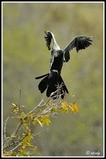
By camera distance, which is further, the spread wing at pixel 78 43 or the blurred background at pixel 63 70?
the blurred background at pixel 63 70

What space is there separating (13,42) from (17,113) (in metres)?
10.4

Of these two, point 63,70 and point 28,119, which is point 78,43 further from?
point 63,70

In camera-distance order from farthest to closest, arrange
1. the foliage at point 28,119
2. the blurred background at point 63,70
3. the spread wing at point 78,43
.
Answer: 1. the blurred background at point 63,70
2. the spread wing at point 78,43
3. the foliage at point 28,119

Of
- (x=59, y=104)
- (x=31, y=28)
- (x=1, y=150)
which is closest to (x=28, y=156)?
(x=1, y=150)

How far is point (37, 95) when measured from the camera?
12648mm

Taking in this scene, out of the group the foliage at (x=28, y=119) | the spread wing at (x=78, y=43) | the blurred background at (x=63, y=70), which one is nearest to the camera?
the foliage at (x=28, y=119)

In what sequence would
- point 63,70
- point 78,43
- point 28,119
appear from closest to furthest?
point 28,119
point 78,43
point 63,70

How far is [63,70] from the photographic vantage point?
12.7 metres

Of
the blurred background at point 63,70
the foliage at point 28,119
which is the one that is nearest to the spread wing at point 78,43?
the foliage at point 28,119

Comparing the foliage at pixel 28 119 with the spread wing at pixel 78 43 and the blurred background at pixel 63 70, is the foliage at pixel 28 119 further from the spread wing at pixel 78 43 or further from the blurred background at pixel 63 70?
the blurred background at pixel 63 70

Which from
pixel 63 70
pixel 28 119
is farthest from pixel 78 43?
pixel 63 70

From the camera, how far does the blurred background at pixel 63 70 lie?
12.6 meters

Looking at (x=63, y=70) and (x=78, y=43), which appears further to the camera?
(x=63, y=70)

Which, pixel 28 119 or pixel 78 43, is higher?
pixel 78 43
